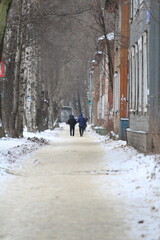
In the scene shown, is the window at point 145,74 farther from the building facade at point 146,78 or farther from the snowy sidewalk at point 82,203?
the snowy sidewalk at point 82,203

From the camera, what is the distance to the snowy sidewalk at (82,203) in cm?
716

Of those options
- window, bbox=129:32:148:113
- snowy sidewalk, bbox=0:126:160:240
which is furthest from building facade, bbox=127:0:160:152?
snowy sidewalk, bbox=0:126:160:240

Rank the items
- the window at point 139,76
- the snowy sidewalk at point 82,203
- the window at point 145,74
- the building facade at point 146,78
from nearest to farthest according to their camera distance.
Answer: the snowy sidewalk at point 82,203
the building facade at point 146,78
the window at point 145,74
the window at point 139,76

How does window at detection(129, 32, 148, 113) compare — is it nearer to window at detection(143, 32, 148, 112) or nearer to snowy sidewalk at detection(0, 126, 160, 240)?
window at detection(143, 32, 148, 112)

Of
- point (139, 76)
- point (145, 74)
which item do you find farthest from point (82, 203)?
point (139, 76)

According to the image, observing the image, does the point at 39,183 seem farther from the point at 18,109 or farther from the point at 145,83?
the point at 18,109

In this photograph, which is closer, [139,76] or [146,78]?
[146,78]

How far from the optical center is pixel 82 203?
30.3 feet

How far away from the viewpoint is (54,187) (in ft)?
36.6

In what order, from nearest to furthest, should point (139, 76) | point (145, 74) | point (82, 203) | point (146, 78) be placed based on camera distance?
point (82, 203) → point (146, 78) → point (145, 74) → point (139, 76)

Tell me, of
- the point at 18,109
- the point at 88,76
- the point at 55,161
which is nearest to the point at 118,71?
the point at 18,109

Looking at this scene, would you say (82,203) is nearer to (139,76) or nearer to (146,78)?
(146,78)

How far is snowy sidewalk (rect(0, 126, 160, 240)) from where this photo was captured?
7.16 meters

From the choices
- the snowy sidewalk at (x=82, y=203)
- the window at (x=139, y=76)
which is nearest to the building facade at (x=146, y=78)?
the window at (x=139, y=76)
